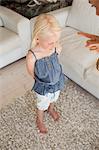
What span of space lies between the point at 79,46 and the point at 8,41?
2.32ft

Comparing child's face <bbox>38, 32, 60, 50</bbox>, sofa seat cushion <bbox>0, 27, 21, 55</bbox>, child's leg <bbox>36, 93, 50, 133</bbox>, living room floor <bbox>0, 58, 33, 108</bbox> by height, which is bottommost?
living room floor <bbox>0, 58, 33, 108</bbox>

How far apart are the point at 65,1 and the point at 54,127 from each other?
1611 mm

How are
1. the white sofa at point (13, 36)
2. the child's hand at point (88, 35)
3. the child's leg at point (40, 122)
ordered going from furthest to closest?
1. the white sofa at point (13, 36)
2. the child's hand at point (88, 35)
3. the child's leg at point (40, 122)

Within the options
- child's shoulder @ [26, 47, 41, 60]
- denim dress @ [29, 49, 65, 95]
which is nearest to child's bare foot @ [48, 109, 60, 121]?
denim dress @ [29, 49, 65, 95]

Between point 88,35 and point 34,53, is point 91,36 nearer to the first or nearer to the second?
point 88,35

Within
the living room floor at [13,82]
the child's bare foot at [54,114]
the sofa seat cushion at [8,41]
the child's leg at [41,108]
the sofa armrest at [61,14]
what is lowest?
the living room floor at [13,82]

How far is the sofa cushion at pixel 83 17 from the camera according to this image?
2.31 meters

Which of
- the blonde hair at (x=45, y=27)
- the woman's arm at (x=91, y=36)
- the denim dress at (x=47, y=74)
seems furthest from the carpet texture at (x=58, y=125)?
the blonde hair at (x=45, y=27)

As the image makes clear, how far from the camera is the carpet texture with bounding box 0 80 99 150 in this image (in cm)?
175

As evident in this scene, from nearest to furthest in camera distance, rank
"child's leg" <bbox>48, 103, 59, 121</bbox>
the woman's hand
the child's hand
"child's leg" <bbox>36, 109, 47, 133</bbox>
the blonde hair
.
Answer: the blonde hair < "child's leg" <bbox>36, 109, 47, 133</bbox> < "child's leg" <bbox>48, 103, 59, 121</bbox> < the woman's hand < the child's hand

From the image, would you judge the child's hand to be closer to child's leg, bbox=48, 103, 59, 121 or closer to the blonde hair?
child's leg, bbox=48, 103, 59, 121

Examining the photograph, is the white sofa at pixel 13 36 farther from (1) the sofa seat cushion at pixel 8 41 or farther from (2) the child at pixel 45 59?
(2) the child at pixel 45 59

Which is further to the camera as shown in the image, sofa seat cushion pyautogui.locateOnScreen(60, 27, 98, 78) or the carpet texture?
sofa seat cushion pyautogui.locateOnScreen(60, 27, 98, 78)

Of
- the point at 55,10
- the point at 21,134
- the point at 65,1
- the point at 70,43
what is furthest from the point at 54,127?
the point at 65,1
